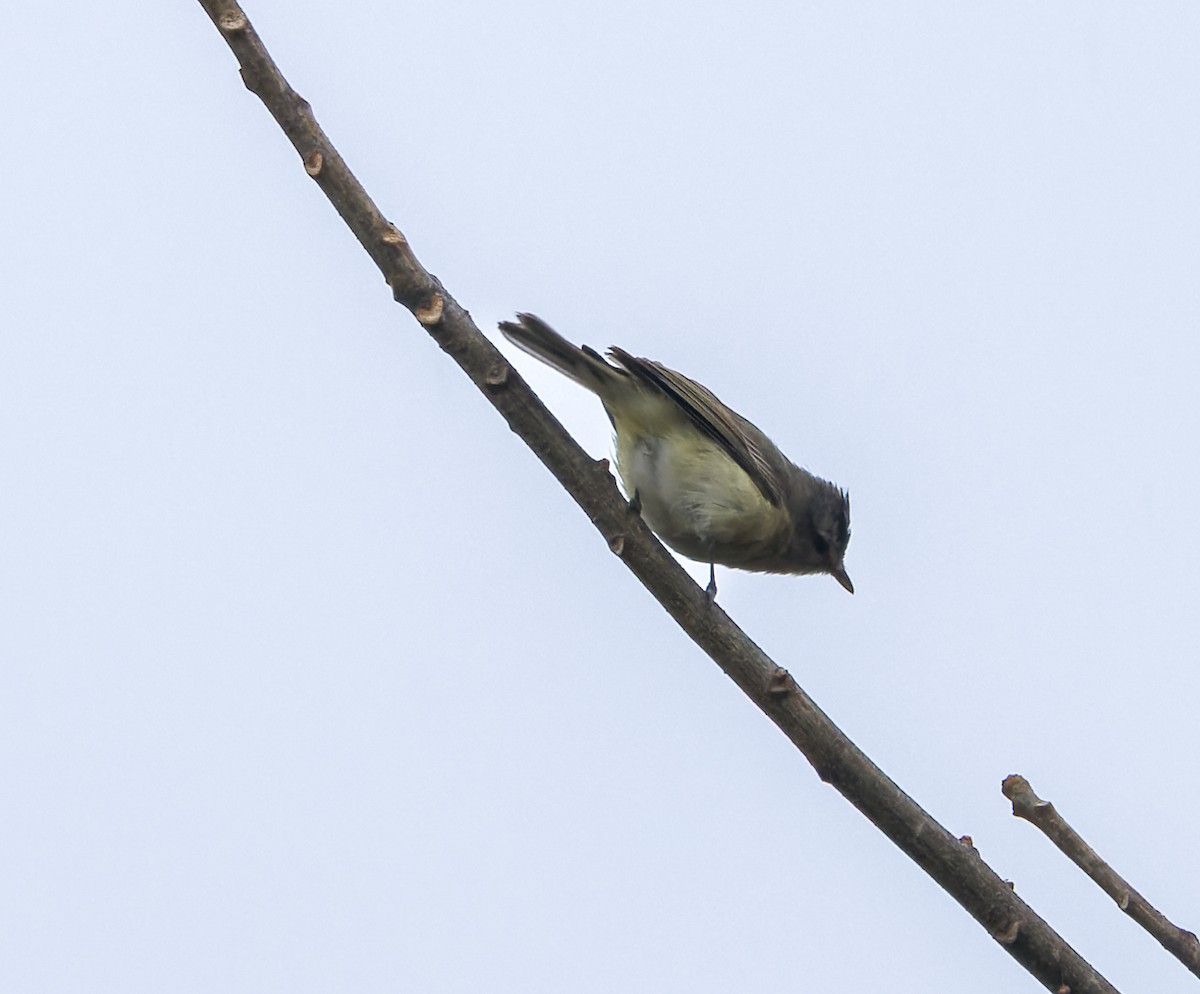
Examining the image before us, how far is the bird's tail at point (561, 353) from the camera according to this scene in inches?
243

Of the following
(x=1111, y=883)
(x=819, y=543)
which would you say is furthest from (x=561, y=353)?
(x=1111, y=883)

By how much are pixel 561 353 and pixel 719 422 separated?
0.95m

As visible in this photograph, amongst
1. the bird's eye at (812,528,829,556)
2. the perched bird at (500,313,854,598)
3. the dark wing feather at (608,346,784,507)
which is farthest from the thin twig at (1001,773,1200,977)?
the bird's eye at (812,528,829,556)

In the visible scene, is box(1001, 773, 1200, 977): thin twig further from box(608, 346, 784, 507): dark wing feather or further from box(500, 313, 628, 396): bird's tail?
box(608, 346, 784, 507): dark wing feather

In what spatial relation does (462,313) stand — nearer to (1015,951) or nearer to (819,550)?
(1015,951)

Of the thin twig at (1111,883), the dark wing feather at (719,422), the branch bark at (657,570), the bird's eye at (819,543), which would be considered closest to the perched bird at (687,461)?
the dark wing feather at (719,422)

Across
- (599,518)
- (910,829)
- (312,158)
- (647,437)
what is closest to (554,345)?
(647,437)

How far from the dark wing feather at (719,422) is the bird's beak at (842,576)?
28.3 inches

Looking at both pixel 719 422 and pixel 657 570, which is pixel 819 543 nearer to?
pixel 719 422

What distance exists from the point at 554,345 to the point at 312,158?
2.57 m

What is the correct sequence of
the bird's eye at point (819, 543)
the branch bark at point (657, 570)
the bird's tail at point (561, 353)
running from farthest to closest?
the bird's eye at point (819, 543) < the bird's tail at point (561, 353) < the branch bark at point (657, 570)

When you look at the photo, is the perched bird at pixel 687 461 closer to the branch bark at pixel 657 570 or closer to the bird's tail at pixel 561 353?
the bird's tail at pixel 561 353

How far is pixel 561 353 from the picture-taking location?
6.48m

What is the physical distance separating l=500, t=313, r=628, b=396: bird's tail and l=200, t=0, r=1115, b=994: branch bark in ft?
5.69
